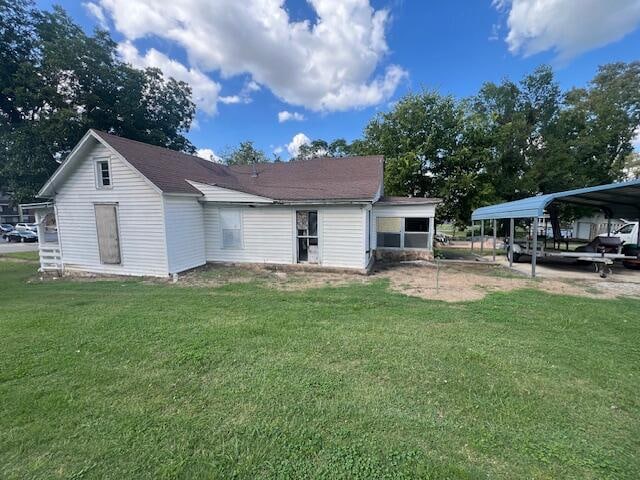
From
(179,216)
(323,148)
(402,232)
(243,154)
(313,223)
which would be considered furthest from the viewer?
(323,148)

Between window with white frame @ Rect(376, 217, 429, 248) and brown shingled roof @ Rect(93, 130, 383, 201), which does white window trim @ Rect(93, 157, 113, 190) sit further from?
window with white frame @ Rect(376, 217, 429, 248)

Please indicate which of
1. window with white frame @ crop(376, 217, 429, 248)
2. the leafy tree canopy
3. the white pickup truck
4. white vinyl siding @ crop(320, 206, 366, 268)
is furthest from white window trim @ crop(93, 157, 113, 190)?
the leafy tree canopy

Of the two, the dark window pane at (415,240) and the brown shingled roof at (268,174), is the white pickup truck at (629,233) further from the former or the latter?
the brown shingled roof at (268,174)

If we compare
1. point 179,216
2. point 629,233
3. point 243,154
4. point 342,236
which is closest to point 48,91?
point 179,216

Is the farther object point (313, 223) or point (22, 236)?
point (22, 236)

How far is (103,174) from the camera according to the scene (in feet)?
34.0

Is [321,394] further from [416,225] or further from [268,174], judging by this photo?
[268,174]

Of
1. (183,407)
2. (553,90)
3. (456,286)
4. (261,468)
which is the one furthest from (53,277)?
(553,90)

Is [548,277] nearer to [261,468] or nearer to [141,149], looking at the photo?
[261,468]

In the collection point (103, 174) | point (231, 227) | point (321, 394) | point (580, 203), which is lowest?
point (321, 394)

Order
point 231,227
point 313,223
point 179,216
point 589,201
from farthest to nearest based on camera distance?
point 589,201, point 231,227, point 313,223, point 179,216

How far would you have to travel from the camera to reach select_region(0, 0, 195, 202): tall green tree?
18.9 metres

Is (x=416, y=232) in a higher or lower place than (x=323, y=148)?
lower

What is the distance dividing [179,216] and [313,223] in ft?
16.0
